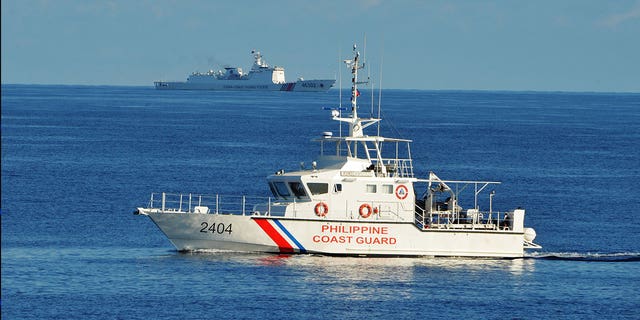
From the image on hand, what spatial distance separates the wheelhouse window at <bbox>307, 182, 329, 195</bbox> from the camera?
3988 cm

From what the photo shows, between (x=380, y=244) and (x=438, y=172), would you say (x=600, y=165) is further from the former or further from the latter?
(x=380, y=244)

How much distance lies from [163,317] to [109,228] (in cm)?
1751

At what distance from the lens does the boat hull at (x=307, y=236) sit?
39.5 m

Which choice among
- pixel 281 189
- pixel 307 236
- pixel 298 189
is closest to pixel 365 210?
pixel 307 236

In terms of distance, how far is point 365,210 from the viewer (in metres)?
40.1

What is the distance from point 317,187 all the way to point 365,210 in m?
1.94

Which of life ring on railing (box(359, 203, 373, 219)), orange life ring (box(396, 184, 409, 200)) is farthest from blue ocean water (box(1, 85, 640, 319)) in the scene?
orange life ring (box(396, 184, 409, 200))

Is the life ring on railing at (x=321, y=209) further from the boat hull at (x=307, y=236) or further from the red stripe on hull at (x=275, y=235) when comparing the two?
the red stripe on hull at (x=275, y=235)

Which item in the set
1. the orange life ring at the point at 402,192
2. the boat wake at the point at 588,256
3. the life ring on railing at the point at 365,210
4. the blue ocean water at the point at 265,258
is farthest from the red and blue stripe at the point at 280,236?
the boat wake at the point at 588,256

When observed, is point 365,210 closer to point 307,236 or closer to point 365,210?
point 365,210

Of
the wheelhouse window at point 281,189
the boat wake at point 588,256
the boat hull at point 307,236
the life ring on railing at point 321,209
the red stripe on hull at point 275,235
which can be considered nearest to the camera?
the red stripe on hull at point 275,235

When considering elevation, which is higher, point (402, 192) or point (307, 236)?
point (402, 192)

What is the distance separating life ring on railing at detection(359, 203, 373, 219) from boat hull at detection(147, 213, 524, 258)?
1.24ft

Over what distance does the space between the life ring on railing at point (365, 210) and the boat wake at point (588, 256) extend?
6.40 m
